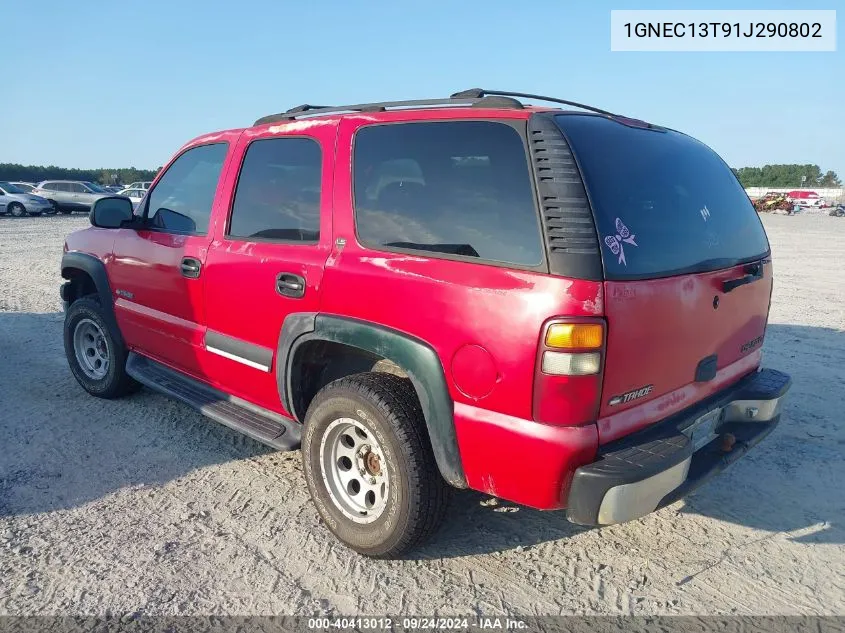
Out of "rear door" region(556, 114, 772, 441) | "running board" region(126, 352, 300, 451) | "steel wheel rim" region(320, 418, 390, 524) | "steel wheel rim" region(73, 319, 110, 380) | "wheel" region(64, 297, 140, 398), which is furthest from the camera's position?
"steel wheel rim" region(73, 319, 110, 380)

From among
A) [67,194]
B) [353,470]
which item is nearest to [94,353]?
[353,470]

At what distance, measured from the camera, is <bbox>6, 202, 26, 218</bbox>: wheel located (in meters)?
26.2

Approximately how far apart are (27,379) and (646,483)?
197 inches

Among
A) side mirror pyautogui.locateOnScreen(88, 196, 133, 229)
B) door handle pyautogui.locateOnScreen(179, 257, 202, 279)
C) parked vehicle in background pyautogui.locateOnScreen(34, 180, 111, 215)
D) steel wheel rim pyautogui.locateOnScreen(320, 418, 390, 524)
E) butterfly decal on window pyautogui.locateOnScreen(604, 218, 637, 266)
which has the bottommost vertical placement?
steel wheel rim pyautogui.locateOnScreen(320, 418, 390, 524)

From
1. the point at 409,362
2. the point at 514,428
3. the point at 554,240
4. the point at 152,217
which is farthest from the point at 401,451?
the point at 152,217

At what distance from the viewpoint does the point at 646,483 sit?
2.21 m

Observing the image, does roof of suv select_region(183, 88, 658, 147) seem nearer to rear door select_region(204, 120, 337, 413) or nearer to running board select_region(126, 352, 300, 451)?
rear door select_region(204, 120, 337, 413)

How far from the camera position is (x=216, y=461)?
3725 millimetres

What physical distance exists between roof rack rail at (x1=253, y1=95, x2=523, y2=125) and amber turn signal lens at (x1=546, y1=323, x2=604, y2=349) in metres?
0.96

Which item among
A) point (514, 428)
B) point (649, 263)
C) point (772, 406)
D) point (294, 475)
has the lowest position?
point (294, 475)

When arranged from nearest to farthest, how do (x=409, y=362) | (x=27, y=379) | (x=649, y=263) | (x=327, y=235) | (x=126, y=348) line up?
(x=649, y=263) < (x=409, y=362) < (x=327, y=235) < (x=126, y=348) < (x=27, y=379)

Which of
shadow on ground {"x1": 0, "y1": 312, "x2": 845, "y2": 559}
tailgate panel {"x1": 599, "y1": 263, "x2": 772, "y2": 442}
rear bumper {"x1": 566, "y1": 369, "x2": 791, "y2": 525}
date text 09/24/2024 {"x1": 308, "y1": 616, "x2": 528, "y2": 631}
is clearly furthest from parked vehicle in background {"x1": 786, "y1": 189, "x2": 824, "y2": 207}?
date text 09/24/2024 {"x1": 308, "y1": 616, "x2": 528, "y2": 631}

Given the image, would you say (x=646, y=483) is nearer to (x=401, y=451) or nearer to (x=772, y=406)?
(x=401, y=451)

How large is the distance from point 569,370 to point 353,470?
1.23m
